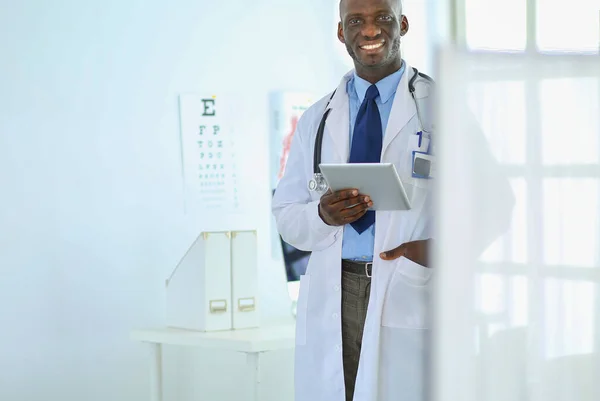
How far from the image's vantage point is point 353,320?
2.04 meters

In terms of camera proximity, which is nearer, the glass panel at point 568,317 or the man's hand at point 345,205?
the glass panel at point 568,317

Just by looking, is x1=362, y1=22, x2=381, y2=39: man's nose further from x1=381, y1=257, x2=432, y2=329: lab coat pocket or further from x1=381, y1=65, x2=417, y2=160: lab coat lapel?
x1=381, y1=257, x2=432, y2=329: lab coat pocket

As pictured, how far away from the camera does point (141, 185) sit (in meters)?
3.56

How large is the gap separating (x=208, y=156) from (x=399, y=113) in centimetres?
182

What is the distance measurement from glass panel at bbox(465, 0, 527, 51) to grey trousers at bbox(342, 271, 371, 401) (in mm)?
941

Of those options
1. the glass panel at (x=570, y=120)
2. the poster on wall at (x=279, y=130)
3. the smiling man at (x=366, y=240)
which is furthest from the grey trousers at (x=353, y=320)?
the poster on wall at (x=279, y=130)

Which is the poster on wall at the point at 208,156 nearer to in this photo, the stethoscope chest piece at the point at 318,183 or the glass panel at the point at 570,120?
the stethoscope chest piece at the point at 318,183

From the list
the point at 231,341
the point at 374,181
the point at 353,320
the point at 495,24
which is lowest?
the point at 231,341

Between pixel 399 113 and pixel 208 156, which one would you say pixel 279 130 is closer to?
pixel 208 156

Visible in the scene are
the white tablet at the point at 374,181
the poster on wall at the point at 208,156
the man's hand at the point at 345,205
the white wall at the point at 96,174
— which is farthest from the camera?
the poster on wall at the point at 208,156

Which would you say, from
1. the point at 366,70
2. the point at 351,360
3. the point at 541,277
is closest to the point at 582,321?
the point at 541,277

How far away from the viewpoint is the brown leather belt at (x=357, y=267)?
2029mm

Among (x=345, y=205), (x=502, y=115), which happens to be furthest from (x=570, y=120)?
(x=345, y=205)

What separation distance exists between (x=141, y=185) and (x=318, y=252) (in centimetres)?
162
